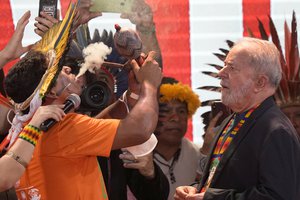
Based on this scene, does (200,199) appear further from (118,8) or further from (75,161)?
(118,8)

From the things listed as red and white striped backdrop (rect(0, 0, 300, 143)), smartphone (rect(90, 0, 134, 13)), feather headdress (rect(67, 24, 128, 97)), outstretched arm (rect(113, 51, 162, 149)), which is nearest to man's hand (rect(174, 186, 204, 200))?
outstretched arm (rect(113, 51, 162, 149))

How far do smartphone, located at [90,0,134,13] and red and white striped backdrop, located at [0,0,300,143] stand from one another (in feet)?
1.21

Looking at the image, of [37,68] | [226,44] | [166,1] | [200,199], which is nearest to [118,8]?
[166,1]

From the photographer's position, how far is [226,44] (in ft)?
16.4

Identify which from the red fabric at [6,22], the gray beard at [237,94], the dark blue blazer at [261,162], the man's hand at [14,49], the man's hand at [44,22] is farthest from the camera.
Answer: the red fabric at [6,22]

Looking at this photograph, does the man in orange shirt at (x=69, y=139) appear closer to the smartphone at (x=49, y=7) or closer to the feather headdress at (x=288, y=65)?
the smartphone at (x=49, y=7)

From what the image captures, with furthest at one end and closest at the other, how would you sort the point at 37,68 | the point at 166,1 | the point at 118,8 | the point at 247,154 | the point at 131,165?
the point at 166,1, the point at 118,8, the point at 131,165, the point at 37,68, the point at 247,154

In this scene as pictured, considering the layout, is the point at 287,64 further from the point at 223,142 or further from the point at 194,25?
the point at 223,142

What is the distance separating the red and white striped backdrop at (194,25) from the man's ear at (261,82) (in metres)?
2.10

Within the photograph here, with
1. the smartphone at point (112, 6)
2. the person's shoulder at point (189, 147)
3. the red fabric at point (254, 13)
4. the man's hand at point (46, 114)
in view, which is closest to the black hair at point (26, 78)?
the man's hand at point (46, 114)

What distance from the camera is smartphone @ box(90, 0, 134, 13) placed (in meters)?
4.23

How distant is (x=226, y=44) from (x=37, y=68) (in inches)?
95.0

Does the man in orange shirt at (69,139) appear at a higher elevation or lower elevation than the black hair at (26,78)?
lower

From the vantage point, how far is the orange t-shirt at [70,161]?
107 inches
